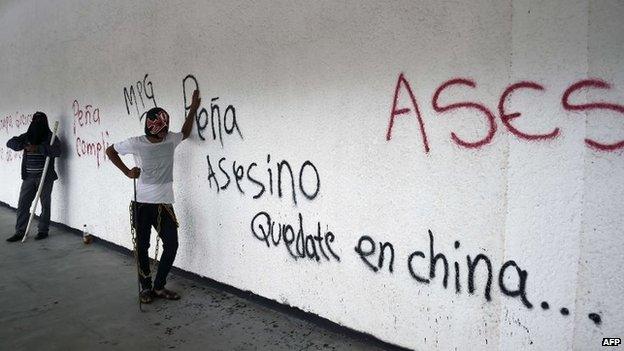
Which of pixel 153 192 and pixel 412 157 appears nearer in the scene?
pixel 412 157

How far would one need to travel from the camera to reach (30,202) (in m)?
5.91

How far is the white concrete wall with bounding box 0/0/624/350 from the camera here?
201cm

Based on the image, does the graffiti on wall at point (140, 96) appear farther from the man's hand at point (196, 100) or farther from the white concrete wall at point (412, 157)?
the man's hand at point (196, 100)

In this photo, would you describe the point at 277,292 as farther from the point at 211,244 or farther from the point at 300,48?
the point at 300,48

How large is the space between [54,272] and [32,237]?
1992mm

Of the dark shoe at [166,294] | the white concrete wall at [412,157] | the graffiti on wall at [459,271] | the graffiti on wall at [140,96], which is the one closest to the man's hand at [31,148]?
the graffiti on wall at [140,96]

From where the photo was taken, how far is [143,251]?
12.4ft

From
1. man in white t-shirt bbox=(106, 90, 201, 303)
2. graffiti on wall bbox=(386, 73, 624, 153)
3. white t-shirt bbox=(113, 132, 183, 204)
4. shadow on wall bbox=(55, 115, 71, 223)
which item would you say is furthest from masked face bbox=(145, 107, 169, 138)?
shadow on wall bbox=(55, 115, 71, 223)

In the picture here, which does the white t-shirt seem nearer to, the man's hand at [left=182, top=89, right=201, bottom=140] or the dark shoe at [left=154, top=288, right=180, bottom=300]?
the man's hand at [left=182, top=89, right=201, bottom=140]

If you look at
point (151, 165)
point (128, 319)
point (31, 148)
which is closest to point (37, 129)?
point (31, 148)

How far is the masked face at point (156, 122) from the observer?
348 cm

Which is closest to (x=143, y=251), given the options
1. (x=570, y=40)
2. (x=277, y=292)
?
(x=277, y=292)

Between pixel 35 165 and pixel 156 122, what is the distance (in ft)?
11.4

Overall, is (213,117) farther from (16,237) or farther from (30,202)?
(16,237)
